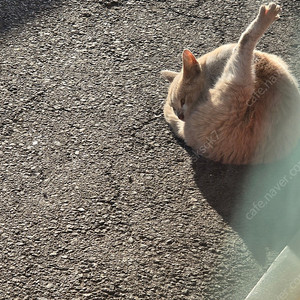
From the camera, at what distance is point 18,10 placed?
18.0 ft

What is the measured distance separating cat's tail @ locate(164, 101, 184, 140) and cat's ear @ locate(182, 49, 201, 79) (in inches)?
12.8

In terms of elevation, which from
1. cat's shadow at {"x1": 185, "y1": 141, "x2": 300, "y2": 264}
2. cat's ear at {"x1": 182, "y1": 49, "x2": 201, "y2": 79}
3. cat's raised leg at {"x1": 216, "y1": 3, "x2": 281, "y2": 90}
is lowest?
cat's shadow at {"x1": 185, "y1": 141, "x2": 300, "y2": 264}

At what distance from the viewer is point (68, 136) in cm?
421

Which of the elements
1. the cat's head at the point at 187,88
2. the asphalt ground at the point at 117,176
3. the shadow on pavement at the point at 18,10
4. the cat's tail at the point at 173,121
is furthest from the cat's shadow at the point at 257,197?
the shadow on pavement at the point at 18,10

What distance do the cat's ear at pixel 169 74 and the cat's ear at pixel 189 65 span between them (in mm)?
383

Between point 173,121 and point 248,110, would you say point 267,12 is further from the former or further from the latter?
point 173,121

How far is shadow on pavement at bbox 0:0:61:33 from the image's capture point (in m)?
5.35

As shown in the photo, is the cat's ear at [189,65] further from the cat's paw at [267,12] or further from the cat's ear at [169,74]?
the cat's paw at [267,12]

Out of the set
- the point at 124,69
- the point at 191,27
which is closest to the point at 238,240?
the point at 124,69

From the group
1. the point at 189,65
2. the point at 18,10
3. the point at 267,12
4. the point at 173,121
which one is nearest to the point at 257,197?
the point at 173,121

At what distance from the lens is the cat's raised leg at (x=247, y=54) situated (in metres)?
3.75

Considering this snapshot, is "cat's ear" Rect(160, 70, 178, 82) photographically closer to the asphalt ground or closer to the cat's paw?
the asphalt ground

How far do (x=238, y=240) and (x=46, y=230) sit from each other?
1.17m

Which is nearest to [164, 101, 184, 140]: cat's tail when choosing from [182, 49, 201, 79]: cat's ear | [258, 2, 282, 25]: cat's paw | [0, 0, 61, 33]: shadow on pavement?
[182, 49, 201, 79]: cat's ear
